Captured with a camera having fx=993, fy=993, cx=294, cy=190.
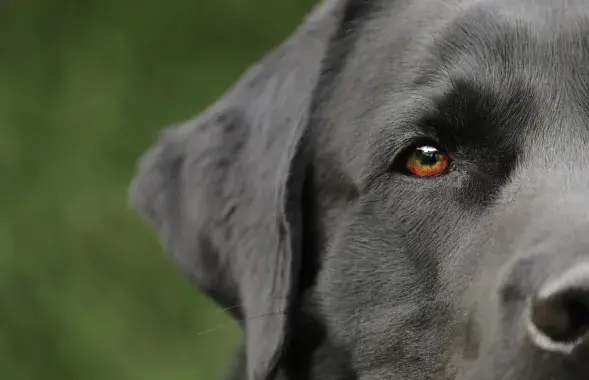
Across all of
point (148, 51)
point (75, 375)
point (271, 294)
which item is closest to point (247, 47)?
point (148, 51)

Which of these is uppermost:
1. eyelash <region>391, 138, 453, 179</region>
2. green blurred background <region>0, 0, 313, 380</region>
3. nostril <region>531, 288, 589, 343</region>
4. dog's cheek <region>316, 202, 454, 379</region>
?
nostril <region>531, 288, 589, 343</region>

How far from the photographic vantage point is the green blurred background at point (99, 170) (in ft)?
16.5

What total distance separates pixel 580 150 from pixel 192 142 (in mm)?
1044

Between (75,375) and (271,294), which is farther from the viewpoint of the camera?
→ (75,375)

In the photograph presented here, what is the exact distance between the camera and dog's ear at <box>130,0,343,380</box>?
230cm

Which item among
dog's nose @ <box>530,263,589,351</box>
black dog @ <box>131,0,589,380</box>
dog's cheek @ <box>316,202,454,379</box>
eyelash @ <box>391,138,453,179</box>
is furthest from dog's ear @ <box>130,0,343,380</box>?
dog's nose @ <box>530,263,589,351</box>

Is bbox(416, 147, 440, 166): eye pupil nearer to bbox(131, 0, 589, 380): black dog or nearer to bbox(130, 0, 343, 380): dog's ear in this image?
bbox(131, 0, 589, 380): black dog

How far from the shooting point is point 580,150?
1.96m

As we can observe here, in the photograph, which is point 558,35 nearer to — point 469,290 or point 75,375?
point 469,290

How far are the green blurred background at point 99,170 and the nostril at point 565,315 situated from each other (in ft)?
10.9

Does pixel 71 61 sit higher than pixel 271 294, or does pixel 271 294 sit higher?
pixel 271 294

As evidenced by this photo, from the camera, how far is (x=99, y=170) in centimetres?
531

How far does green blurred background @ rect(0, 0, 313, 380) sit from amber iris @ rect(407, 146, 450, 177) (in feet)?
9.44

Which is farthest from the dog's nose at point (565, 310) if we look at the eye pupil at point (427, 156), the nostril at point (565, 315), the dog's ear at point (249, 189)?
the dog's ear at point (249, 189)
